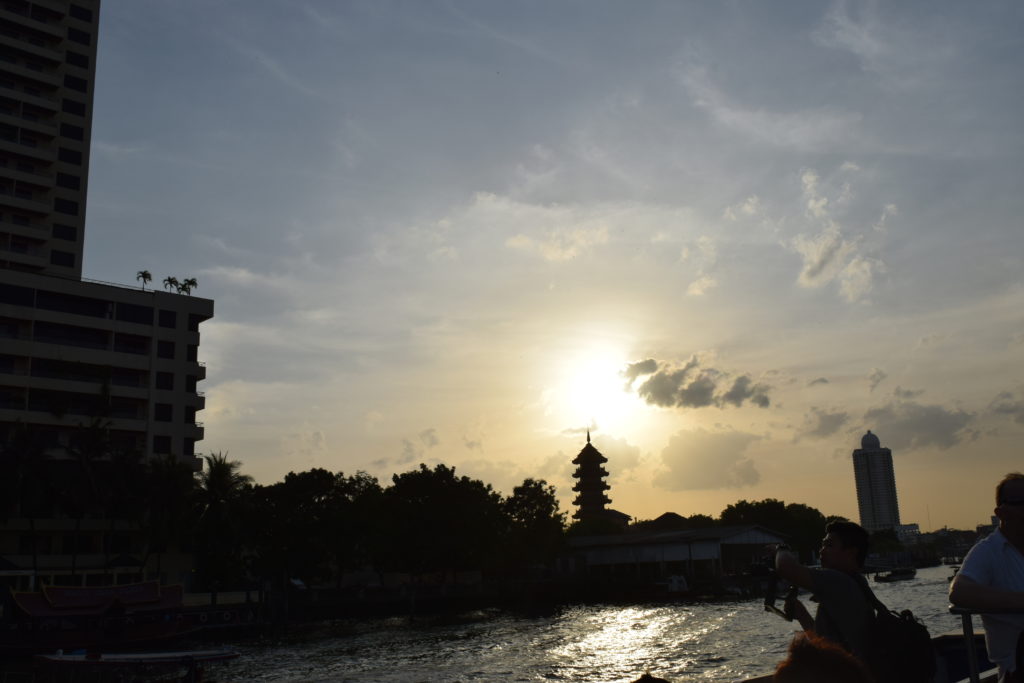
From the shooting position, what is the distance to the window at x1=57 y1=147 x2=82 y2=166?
77.0 m

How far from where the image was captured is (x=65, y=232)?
75.9m

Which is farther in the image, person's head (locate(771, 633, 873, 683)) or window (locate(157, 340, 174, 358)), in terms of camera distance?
window (locate(157, 340, 174, 358))

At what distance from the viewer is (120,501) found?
59.4 meters

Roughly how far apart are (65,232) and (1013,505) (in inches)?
Result: 3296

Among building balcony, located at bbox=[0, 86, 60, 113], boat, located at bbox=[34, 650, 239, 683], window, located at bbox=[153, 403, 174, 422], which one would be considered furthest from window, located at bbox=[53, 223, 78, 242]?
boat, located at bbox=[34, 650, 239, 683]

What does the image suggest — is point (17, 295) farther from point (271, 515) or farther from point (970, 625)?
point (970, 625)

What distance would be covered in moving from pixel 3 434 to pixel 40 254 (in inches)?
730

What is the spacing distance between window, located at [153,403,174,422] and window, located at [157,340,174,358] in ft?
13.6

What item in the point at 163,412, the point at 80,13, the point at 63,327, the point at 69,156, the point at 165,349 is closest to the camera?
the point at 63,327

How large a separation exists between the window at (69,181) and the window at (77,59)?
1088 centimetres

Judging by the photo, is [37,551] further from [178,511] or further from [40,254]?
[40,254]

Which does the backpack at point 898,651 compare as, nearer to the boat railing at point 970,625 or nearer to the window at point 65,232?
the boat railing at point 970,625

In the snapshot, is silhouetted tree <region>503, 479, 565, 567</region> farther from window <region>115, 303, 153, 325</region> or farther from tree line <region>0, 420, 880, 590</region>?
window <region>115, 303, 153, 325</region>

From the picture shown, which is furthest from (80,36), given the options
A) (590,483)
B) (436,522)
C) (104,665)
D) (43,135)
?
(590,483)
